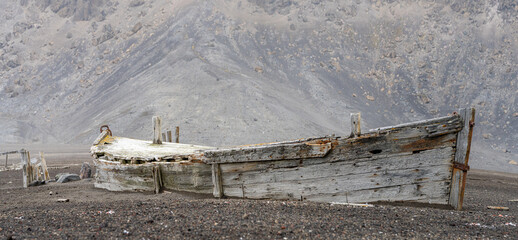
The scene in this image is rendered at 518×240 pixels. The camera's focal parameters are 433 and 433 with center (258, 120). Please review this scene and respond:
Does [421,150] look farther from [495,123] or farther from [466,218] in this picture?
[495,123]

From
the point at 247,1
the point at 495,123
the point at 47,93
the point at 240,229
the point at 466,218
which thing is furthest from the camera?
the point at 247,1

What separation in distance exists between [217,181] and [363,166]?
2.84 metres

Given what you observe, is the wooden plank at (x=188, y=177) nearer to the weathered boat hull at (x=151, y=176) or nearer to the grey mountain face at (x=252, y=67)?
the weathered boat hull at (x=151, y=176)

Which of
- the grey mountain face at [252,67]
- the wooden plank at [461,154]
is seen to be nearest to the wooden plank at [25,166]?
the wooden plank at [461,154]

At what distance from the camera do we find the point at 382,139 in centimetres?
734

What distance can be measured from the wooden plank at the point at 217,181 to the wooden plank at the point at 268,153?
5.4 inches

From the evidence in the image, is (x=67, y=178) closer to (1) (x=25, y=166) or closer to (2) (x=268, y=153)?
(1) (x=25, y=166)

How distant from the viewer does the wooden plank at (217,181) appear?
27.9ft

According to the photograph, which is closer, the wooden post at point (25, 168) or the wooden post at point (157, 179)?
the wooden post at point (157, 179)

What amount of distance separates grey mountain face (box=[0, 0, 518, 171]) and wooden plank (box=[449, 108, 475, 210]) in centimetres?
2321

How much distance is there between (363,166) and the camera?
7.45 metres

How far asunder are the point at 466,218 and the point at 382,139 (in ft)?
5.76

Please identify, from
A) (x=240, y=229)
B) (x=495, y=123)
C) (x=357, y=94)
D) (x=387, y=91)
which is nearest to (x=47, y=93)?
(x=357, y=94)

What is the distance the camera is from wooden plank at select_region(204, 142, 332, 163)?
7.53m
